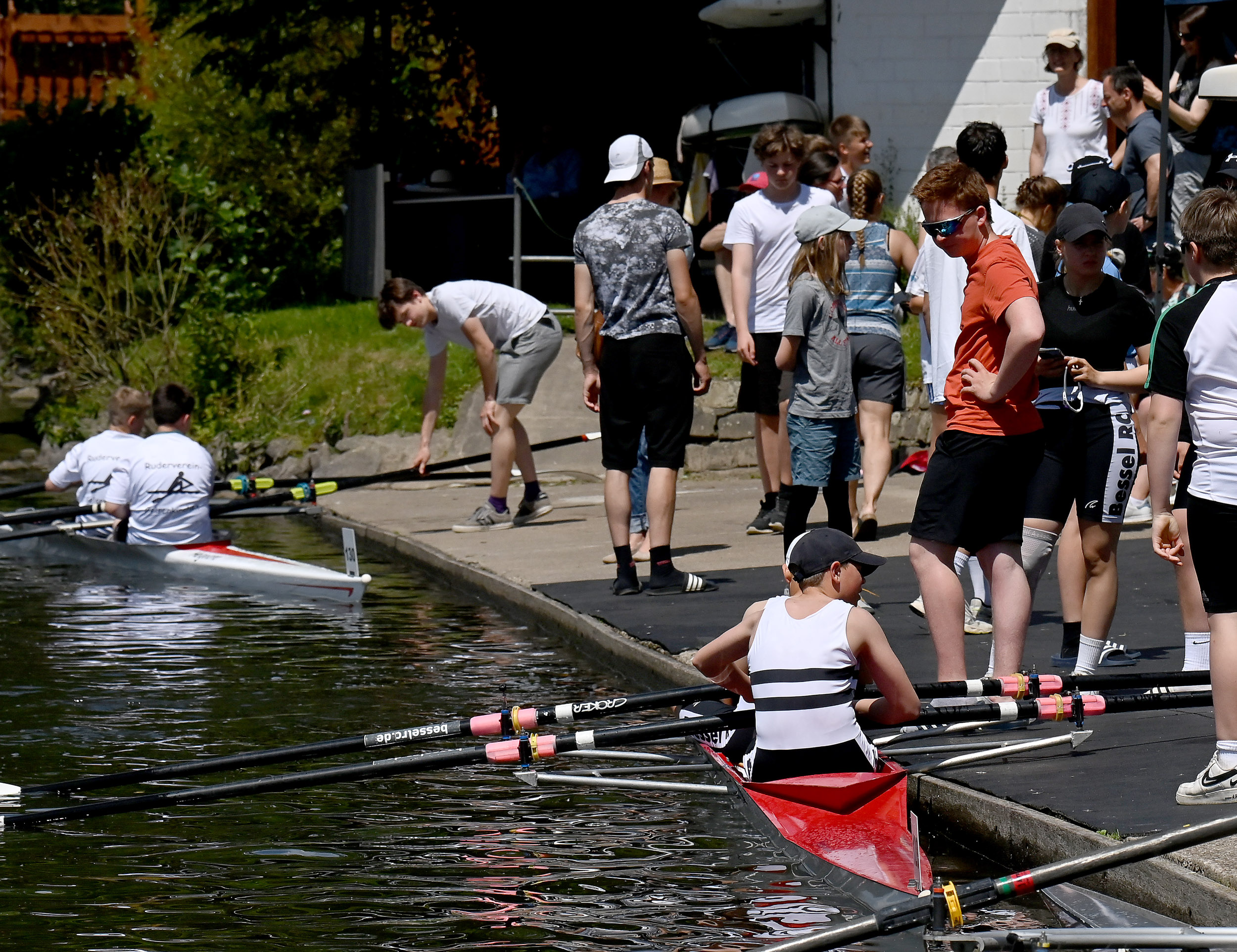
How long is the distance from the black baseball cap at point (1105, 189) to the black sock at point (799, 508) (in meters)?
1.86

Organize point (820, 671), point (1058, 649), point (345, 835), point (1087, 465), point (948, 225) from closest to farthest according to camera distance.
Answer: point (820, 671), point (345, 835), point (948, 225), point (1087, 465), point (1058, 649)

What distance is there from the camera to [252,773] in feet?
23.7

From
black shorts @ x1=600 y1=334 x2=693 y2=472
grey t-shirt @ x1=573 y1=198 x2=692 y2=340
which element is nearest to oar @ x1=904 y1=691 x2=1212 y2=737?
black shorts @ x1=600 y1=334 x2=693 y2=472

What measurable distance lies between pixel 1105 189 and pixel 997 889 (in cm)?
508

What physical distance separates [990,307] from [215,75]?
19219 mm

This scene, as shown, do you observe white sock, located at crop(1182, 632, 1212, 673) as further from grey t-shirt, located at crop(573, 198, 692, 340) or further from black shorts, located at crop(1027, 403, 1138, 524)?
grey t-shirt, located at crop(573, 198, 692, 340)

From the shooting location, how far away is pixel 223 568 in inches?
441

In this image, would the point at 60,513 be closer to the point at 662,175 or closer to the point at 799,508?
the point at 662,175

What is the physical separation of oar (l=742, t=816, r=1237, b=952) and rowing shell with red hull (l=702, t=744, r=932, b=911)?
2.52 feet

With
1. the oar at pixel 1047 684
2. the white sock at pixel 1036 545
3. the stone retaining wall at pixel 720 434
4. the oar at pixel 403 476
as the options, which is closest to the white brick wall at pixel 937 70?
the stone retaining wall at pixel 720 434

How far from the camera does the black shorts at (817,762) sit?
5625 millimetres

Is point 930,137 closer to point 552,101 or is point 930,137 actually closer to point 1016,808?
point 552,101

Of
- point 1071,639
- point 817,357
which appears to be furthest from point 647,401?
point 1071,639

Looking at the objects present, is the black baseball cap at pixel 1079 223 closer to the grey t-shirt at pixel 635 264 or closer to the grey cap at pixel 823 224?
the grey cap at pixel 823 224
